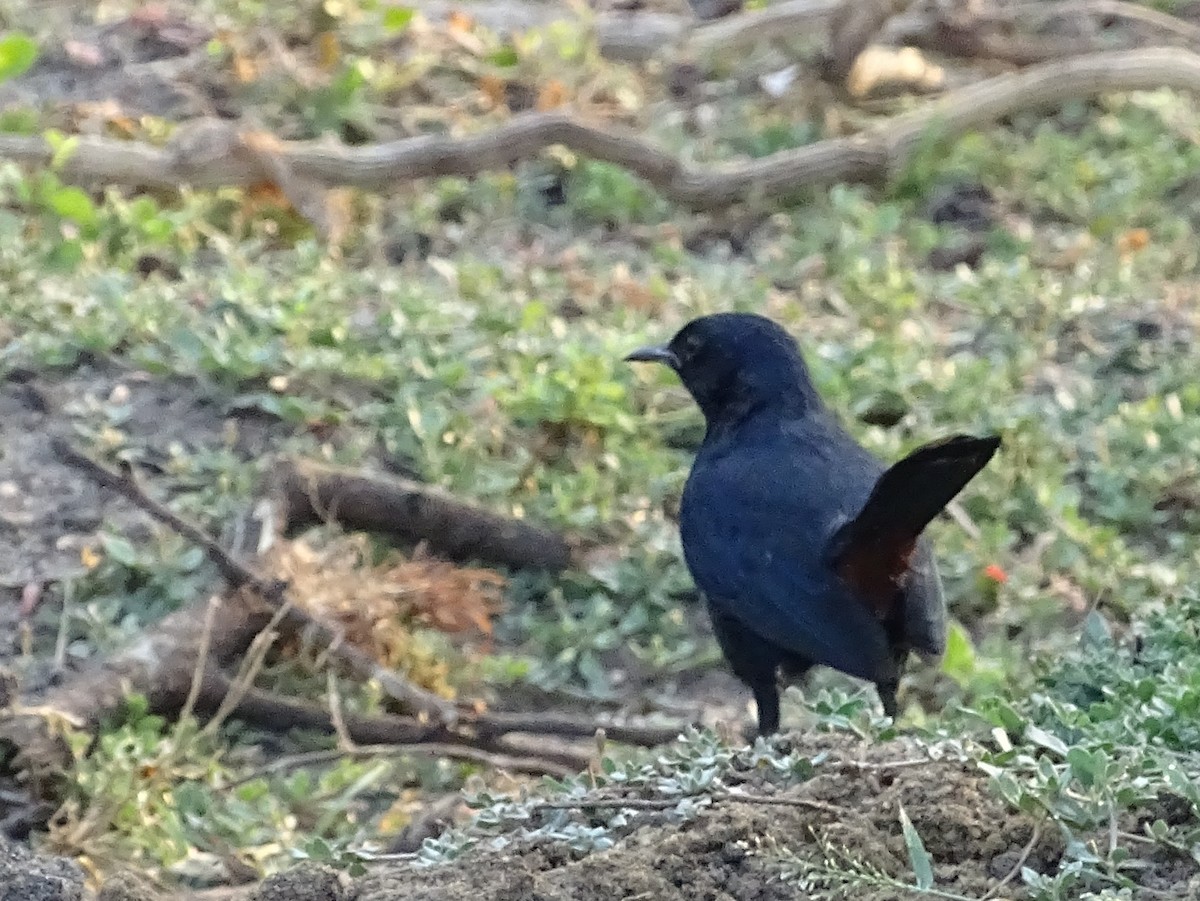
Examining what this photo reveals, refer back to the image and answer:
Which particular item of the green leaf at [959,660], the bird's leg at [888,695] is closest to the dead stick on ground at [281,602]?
the bird's leg at [888,695]

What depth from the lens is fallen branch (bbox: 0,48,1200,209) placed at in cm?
652

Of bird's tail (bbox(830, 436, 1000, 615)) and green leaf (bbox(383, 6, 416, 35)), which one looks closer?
bird's tail (bbox(830, 436, 1000, 615))

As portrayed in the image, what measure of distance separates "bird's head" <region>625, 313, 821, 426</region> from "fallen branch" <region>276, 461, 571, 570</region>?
63cm

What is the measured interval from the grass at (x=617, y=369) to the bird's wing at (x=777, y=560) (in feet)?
0.90

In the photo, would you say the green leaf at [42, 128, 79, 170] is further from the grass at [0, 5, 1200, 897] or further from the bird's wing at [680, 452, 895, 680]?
the bird's wing at [680, 452, 895, 680]

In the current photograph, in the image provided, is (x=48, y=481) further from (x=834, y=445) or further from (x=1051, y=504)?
(x=1051, y=504)

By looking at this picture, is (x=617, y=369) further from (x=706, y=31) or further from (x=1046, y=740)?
(x=706, y=31)

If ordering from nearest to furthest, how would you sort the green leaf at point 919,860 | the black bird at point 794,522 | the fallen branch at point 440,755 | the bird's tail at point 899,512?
1. the green leaf at point 919,860
2. the bird's tail at point 899,512
3. the black bird at point 794,522
4. the fallen branch at point 440,755

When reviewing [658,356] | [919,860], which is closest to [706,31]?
[658,356]

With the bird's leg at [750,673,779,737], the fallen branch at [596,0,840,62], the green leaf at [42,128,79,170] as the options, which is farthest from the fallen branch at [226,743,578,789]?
the fallen branch at [596,0,840,62]

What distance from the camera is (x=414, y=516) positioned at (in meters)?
4.83

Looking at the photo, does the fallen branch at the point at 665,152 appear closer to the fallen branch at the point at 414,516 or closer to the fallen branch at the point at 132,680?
the fallen branch at the point at 414,516

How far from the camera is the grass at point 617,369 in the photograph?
4.57m

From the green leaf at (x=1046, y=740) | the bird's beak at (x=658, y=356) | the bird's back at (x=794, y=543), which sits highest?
the green leaf at (x=1046, y=740)
